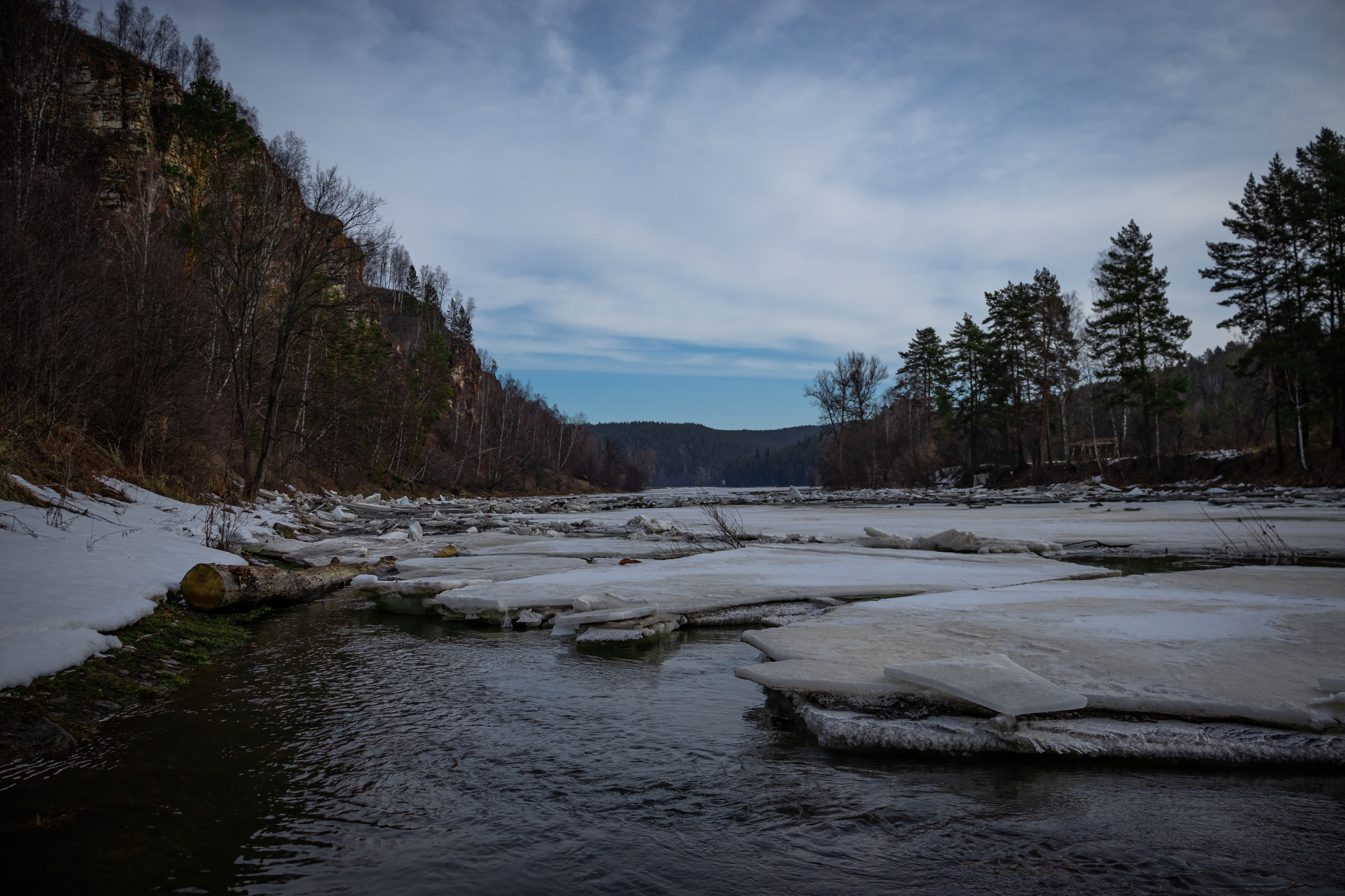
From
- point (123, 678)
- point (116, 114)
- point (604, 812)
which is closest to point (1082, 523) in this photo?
point (604, 812)

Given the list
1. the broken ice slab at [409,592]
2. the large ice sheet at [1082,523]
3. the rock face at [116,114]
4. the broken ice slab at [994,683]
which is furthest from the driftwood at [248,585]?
the rock face at [116,114]

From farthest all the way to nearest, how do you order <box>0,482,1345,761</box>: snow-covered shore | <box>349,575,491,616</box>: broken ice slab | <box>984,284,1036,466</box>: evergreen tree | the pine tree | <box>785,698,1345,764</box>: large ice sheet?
<box>984,284,1036,466</box>: evergreen tree → the pine tree → <box>349,575,491,616</box>: broken ice slab → <box>0,482,1345,761</box>: snow-covered shore → <box>785,698,1345,764</box>: large ice sheet

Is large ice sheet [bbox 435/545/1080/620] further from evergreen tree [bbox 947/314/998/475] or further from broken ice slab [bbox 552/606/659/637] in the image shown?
evergreen tree [bbox 947/314/998/475]

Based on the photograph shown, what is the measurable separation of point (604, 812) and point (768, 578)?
201 inches

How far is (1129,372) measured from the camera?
30.5 metres

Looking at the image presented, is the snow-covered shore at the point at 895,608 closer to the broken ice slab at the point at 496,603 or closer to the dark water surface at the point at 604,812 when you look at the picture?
the broken ice slab at the point at 496,603

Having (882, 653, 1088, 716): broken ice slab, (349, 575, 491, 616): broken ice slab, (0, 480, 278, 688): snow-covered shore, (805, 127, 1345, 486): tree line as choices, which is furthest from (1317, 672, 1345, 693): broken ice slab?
(805, 127, 1345, 486): tree line

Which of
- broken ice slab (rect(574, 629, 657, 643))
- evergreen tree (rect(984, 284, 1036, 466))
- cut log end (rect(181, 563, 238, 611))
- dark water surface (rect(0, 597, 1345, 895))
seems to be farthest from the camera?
evergreen tree (rect(984, 284, 1036, 466))

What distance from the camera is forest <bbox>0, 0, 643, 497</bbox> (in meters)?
10.3

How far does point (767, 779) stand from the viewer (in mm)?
2789

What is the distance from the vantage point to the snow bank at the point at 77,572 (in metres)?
3.74

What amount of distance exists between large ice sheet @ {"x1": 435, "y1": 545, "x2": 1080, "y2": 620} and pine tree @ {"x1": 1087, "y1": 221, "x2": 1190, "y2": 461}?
2751cm

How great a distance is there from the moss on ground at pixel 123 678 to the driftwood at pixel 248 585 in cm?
19

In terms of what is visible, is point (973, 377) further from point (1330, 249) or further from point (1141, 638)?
point (1141, 638)
